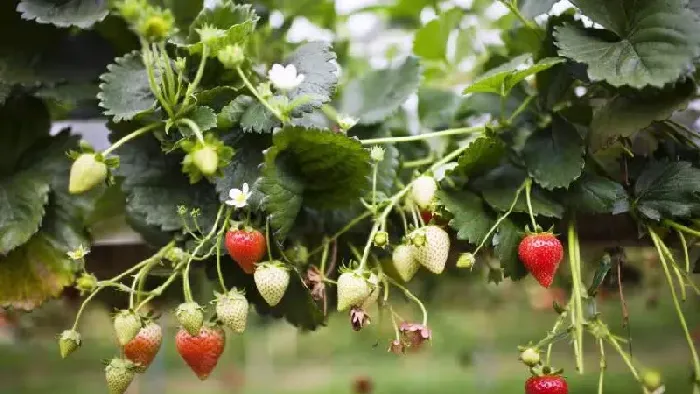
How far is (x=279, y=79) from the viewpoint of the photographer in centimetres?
64

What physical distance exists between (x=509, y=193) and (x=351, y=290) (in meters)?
0.23

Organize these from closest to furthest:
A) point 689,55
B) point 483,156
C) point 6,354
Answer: point 689,55
point 483,156
point 6,354

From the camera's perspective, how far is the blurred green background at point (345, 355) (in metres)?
1.54

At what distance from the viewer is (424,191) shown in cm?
73

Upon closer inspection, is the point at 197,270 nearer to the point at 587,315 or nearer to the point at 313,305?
the point at 313,305

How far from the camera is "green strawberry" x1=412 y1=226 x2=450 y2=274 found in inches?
26.7

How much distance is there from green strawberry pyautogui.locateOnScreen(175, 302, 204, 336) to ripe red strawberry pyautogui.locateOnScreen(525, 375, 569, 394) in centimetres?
33

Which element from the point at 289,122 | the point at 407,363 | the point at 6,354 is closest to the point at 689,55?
the point at 289,122

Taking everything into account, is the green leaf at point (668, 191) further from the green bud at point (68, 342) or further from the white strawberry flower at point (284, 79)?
the green bud at point (68, 342)

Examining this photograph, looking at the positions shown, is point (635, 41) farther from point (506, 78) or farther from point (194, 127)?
point (194, 127)

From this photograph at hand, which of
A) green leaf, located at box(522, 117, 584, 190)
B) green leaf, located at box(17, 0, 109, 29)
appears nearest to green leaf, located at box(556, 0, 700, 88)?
green leaf, located at box(522, 117, 584, 190)

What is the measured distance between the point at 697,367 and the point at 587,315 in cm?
11

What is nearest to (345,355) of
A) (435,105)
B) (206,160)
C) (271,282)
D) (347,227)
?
(435,105)

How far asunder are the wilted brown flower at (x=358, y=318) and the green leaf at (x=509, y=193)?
195mm
